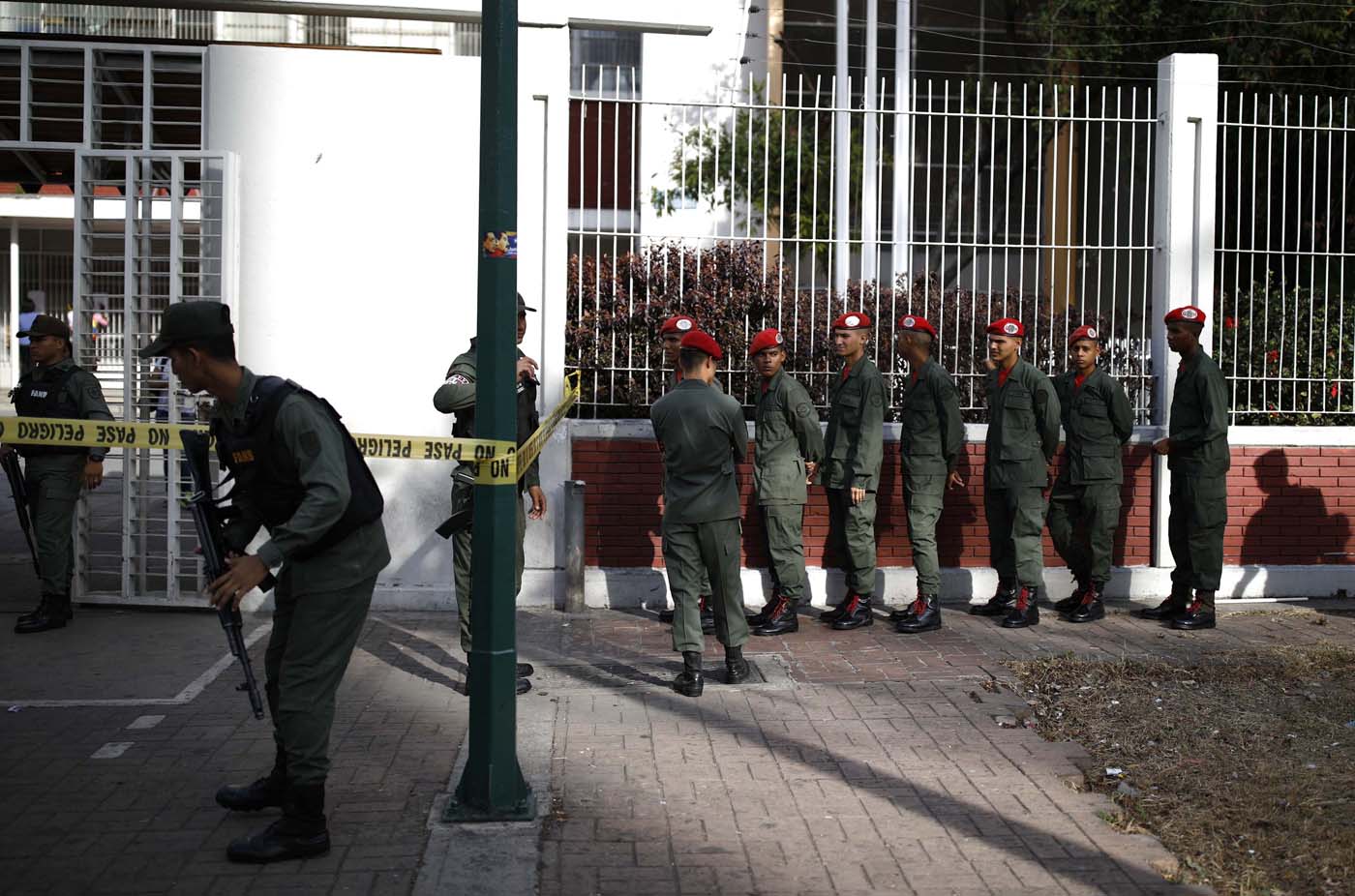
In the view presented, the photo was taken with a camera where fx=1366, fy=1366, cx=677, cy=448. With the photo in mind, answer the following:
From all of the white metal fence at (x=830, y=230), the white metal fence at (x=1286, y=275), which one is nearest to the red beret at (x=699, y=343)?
the white metal fence at (x=830, y=230)

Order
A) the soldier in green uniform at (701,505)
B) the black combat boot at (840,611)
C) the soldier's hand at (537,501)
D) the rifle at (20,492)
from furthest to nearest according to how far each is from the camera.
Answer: the black combat boot at (840,611) < the rifle at (20,492) < the soldier's hand at (537,501) < the soldier in green uniform at (701,505)

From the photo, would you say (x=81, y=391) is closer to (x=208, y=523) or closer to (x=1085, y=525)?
(x=208, y=523)

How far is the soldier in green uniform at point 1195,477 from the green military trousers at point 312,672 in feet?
19.5

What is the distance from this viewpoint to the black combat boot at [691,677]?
6859mm

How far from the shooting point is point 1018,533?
29.0 feet

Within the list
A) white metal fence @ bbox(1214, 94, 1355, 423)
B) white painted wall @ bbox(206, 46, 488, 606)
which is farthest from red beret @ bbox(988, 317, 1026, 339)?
white painted wall @ bbox(206, 46, 488, 606)

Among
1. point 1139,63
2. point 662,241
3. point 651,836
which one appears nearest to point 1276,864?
point 651,836

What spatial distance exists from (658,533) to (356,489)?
4787 mm

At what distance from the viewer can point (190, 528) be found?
28.7 feet

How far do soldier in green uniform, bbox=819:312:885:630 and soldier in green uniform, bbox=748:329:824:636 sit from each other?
0.26 m

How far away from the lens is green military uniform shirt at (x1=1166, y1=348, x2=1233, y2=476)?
8.69 m

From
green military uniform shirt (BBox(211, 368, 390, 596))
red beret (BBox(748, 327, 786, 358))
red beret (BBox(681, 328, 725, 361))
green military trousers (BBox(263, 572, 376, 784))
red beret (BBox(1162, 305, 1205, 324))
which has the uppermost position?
red beret (BBox(1162, 305, 1205, 324))

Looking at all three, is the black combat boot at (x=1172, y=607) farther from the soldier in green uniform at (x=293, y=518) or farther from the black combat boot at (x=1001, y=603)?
the soldier in green uniform at (x=293, y=518)

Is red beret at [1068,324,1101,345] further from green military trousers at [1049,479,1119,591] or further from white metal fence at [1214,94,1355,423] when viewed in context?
white metal fence at [1214,94,1355,423]
